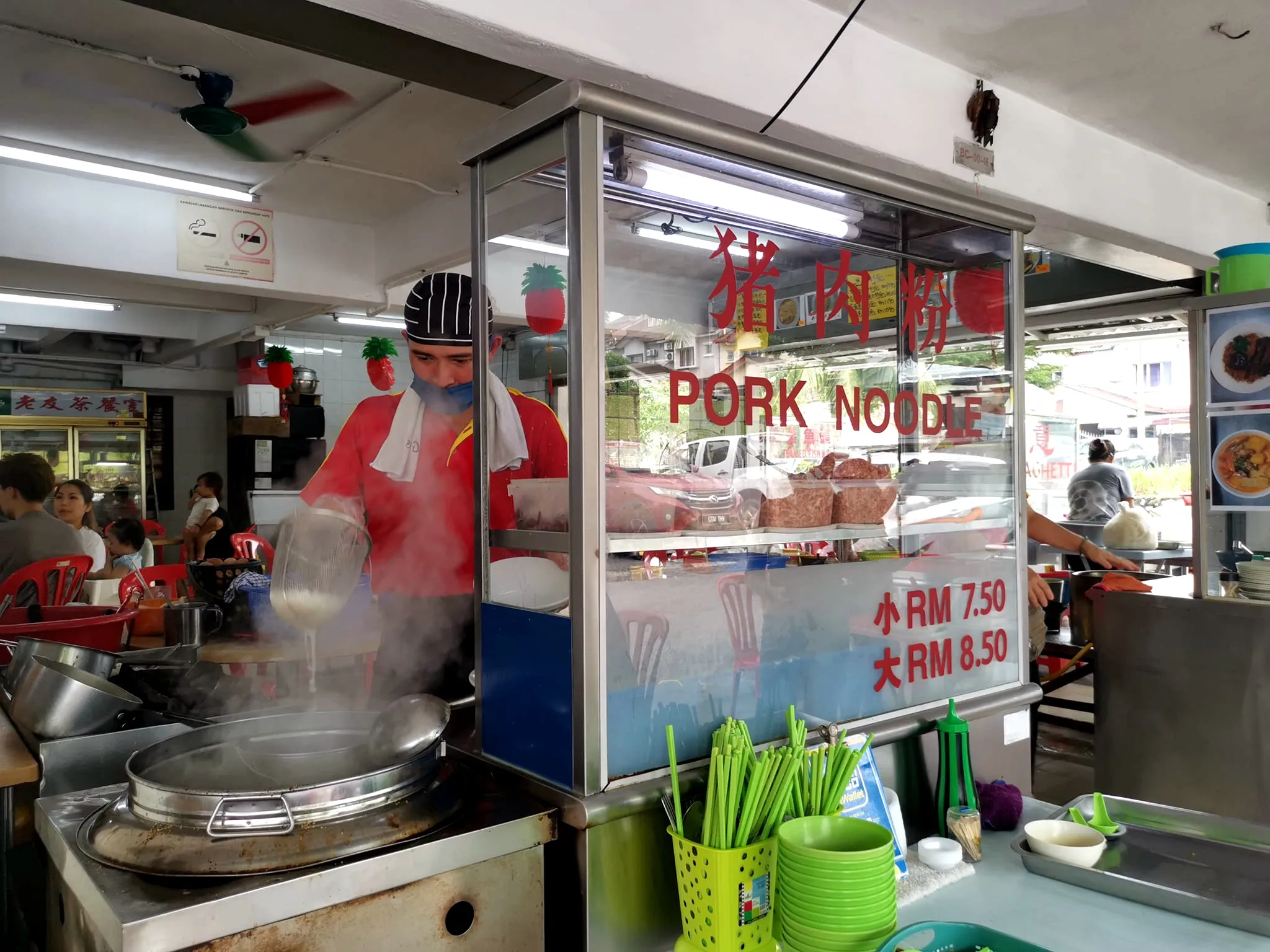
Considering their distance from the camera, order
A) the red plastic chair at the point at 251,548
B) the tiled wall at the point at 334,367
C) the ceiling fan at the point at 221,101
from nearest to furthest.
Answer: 1. the ceiling fan at the point at 221,101
2. the red plastic chair at the point at 251,548
3. the tiled wall at the point at 334,367

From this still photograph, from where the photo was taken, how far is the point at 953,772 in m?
2.15

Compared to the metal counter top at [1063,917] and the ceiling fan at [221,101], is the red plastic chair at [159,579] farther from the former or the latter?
the metal counter top at [1063,917]

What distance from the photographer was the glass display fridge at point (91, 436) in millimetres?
9453

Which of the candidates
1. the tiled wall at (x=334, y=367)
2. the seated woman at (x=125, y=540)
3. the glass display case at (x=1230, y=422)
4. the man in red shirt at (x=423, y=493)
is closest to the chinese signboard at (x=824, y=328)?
the man in red shirt at (x=423, y=493)

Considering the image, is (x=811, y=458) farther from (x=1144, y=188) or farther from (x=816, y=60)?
(x=1144, y=188)

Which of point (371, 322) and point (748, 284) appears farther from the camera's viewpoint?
point (371, 322)

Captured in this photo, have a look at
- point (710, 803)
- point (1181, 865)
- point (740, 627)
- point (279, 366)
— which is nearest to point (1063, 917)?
point (1181, 865)

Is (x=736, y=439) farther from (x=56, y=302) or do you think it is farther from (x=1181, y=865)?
(x=56, y=302)

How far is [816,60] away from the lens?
2332mm

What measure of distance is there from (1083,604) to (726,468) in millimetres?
2912

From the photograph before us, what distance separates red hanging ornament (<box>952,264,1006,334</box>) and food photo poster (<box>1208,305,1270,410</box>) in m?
1.64

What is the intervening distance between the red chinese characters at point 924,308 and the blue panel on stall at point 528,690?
1343 mm

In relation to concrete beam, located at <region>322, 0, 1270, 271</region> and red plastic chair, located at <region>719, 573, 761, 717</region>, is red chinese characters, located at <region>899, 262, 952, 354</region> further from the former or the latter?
red plastic chair, located at <region>719, 573, 761, 717</region>

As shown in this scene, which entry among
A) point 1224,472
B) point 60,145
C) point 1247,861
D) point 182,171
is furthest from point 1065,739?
point 60,145
